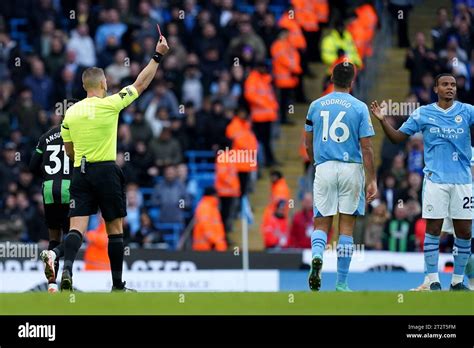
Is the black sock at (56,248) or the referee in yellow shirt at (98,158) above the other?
the referee in yellow shirt at (98,158)

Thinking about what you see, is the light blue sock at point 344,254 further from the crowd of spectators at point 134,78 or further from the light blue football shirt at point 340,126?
the crowd of spectators at point 134,78

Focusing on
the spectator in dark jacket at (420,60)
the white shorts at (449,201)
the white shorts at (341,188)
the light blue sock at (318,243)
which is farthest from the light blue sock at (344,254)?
the spectator in dark jacket at (420,60)

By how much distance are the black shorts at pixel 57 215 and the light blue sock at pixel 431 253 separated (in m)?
3.93

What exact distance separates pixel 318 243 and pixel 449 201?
1.51 m

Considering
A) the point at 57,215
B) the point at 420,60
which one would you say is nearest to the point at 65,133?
the point at 57,215

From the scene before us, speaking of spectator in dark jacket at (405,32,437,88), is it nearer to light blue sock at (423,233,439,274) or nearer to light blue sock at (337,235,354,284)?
light blue sock at (423,233,439,274)

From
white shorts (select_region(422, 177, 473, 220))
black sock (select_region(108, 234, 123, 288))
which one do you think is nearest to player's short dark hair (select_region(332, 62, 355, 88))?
white shorts (select_region(422, 177, 473, 220))

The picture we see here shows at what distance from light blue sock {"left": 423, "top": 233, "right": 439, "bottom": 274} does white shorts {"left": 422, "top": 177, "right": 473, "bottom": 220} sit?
0.77 ft

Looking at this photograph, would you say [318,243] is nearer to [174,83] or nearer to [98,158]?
[98,158]

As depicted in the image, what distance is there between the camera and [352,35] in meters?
29.0

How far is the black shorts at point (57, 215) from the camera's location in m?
16.7
